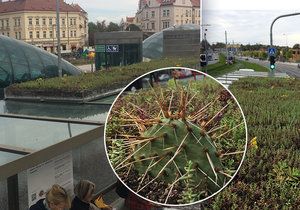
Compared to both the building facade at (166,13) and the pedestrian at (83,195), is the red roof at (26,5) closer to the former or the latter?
the building facade at (166,13)

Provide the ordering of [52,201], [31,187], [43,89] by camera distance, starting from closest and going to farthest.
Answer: [52,201] < [31,187] < [43,89]

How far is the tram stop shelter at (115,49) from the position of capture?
3231 cm

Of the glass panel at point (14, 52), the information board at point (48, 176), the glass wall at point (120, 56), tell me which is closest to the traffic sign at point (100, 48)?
the glass wall at point (120, 56)

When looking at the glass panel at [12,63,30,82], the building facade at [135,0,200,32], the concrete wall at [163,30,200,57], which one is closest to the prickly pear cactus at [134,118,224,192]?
the building facade at [135,0,200,32]

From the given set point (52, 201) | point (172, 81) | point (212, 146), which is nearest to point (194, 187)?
point (212, 146)

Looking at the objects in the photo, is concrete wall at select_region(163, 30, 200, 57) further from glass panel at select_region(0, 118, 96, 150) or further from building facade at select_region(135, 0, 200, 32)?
glass panel at select_region(0, 118, 96, 150)

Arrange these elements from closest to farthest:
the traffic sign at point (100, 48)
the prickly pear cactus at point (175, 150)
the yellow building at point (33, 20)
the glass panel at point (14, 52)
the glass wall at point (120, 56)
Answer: the prickly pear cactus at point (175, 150), the yellow building at point (33, 20), the glass panel at point (14, 52), the glass wall at point (120, 56), the traffic sign at point (100, 48)

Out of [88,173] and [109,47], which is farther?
[109,47]

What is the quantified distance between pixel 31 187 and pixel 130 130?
3.76 metres

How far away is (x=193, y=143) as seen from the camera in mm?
1359

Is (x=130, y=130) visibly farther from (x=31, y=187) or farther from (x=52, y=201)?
(x=31, y=187)

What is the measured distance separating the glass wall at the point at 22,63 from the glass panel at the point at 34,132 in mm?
17621

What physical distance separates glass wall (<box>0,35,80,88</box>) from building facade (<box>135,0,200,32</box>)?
758cm

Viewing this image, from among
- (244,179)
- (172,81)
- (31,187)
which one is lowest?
(31,187)
